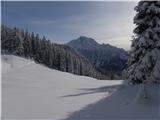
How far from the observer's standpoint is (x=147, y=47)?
62.6 feet

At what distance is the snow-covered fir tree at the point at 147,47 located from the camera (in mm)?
18625

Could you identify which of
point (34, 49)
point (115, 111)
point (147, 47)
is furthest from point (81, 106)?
point (34, 49)

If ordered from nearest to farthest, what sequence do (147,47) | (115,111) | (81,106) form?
(115,111) < (147,47) < (81,106)

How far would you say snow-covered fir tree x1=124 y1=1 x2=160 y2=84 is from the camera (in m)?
18.6

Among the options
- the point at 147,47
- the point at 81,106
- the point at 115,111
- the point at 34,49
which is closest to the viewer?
the point at 115,111

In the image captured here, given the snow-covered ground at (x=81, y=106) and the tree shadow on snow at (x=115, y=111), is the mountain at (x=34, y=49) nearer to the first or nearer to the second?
the snow-covered ground at (x=81, y=106)

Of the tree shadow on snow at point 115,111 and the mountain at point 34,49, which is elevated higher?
the mountain at point 34,49

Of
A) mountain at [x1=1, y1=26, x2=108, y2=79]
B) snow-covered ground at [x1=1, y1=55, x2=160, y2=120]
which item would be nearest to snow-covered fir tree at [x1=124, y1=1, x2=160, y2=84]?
snow-covered ground at [x1=1, y1=55, x2=160, y2=120]

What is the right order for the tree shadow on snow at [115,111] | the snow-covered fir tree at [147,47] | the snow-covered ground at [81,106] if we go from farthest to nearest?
the snow-covered fir tree at [147,47]
the snow-covered ground at [81,106]
the tree shadow on snow at [115,111]

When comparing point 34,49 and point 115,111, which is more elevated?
point 34,49

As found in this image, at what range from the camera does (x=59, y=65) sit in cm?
9400

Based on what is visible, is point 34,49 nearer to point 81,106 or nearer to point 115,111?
point 81,106

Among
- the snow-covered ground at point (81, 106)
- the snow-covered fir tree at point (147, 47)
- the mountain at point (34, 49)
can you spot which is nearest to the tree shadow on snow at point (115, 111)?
the snow-covered ground at point (81, 106)

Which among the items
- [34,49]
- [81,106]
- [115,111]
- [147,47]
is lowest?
[115,111]
